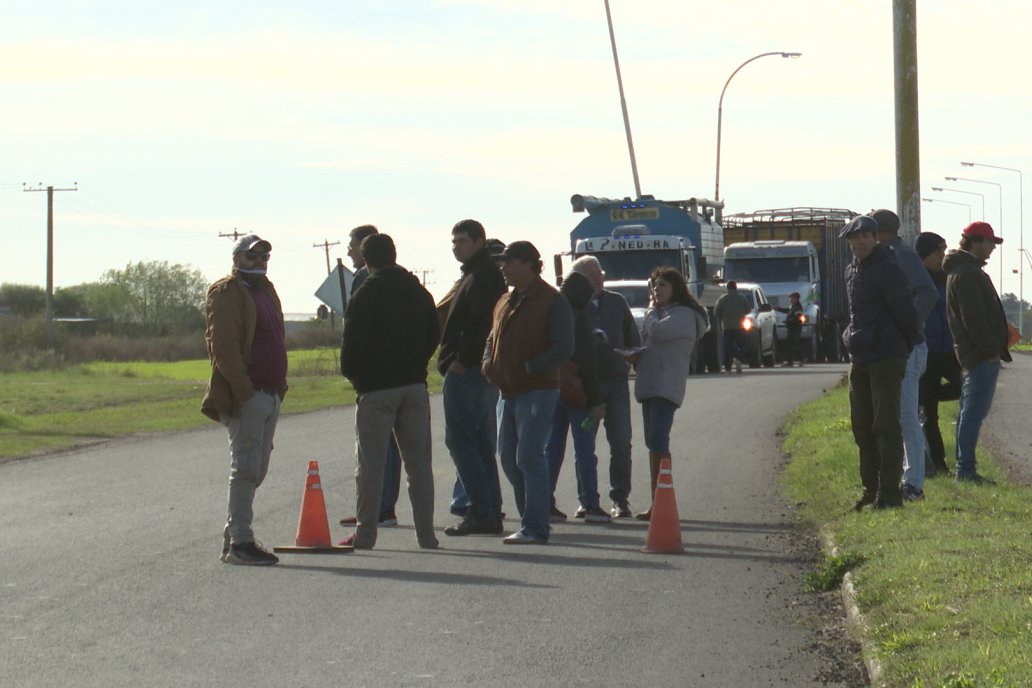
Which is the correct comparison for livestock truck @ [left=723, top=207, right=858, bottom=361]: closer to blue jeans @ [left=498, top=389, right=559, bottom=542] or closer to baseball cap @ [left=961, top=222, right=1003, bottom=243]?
baseball cap @ [left=961, top=222, right=1003, bottom=243]

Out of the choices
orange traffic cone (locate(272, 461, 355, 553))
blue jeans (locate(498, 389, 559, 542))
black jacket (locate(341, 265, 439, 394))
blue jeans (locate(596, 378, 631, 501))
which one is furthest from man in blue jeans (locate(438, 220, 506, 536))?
blue jeans (locate(596, 378, 631, 501))

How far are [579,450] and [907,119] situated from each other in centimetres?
524

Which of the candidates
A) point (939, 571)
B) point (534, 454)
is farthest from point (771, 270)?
point (939, 571)

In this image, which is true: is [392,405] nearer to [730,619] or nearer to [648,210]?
[730,619]

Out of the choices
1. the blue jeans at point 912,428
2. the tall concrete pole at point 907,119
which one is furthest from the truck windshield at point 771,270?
the blue jeans at point 912,428

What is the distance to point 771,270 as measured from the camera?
42.7 meters

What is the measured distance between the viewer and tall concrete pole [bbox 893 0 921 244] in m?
15.2

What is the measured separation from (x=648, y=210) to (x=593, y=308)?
22037mm

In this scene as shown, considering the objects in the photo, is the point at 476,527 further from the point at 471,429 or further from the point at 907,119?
the point at 907,119

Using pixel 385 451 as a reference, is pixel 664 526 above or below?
below

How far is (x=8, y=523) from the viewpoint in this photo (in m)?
12.0

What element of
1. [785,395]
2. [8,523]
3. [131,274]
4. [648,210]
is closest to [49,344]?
[648,210]

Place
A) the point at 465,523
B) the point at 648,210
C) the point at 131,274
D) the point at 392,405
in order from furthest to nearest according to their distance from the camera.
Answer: the point at 131,274
the point at 648,210
the point at 465,523
the point at 392,405

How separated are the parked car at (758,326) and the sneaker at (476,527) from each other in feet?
79.0
